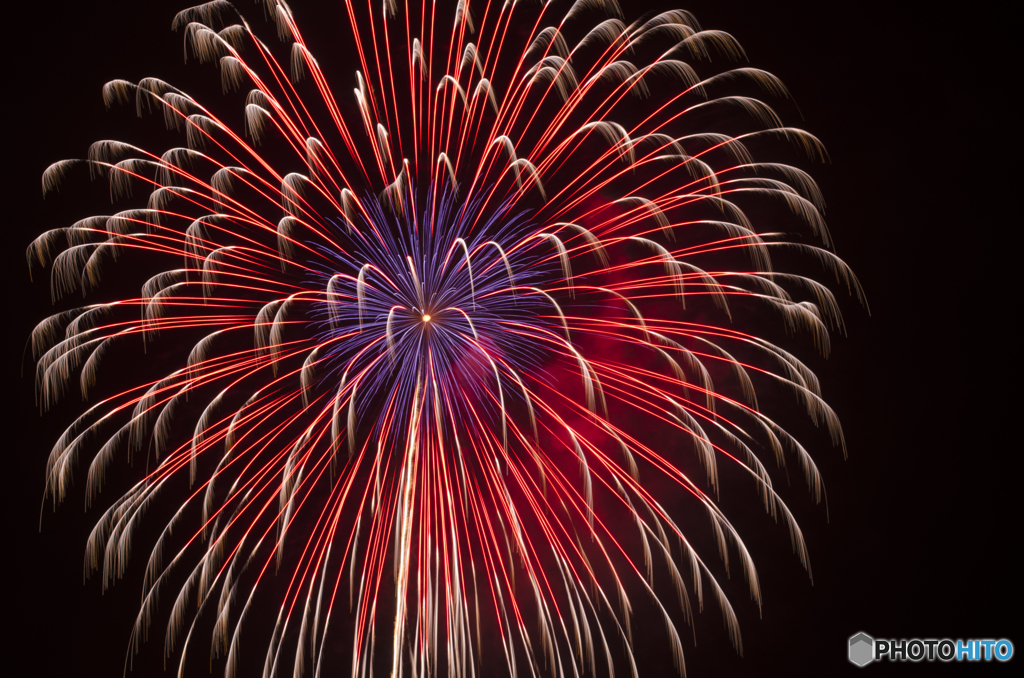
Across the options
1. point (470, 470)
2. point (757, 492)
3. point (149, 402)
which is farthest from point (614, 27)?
point (149, 402)

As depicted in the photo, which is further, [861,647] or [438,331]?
[861,647]

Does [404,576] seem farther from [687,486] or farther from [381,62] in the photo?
[381,62]

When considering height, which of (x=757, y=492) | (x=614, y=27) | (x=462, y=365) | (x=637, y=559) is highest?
(x=614, y=27)

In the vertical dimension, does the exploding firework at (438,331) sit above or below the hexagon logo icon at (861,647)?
above

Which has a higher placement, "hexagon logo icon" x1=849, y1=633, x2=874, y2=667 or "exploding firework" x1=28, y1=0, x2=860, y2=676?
"exploding firework" x1=28, y1=0, x2=860, y2=676

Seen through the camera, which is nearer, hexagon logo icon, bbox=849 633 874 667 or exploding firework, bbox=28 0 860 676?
exploding firework, bbox=28 0 860 676
